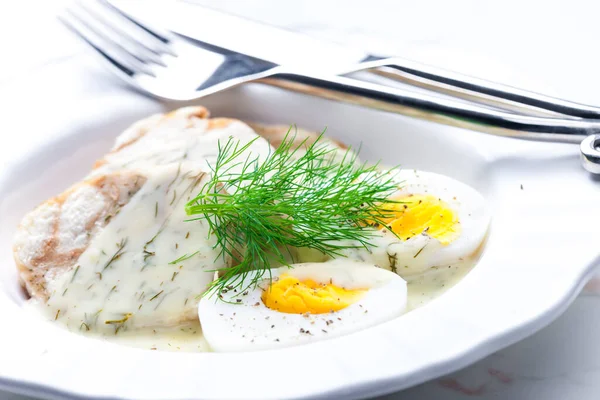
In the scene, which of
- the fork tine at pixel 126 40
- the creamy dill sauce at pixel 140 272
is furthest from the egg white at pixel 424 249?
the fork tine at pixel 126 40

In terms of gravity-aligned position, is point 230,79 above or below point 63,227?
above

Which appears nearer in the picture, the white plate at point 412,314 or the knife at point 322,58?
the white plate at point 412,314

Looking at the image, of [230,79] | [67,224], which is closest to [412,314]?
[67,224]

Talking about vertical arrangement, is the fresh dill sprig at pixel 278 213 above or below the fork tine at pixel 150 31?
below

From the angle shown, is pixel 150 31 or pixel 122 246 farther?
pixel 150 31

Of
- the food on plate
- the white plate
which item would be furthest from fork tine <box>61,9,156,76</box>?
the food on plate

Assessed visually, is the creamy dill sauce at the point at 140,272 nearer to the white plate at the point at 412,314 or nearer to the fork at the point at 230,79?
the white plate at the point at 412,314

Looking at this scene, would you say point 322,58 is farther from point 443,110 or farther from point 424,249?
point 424,249
